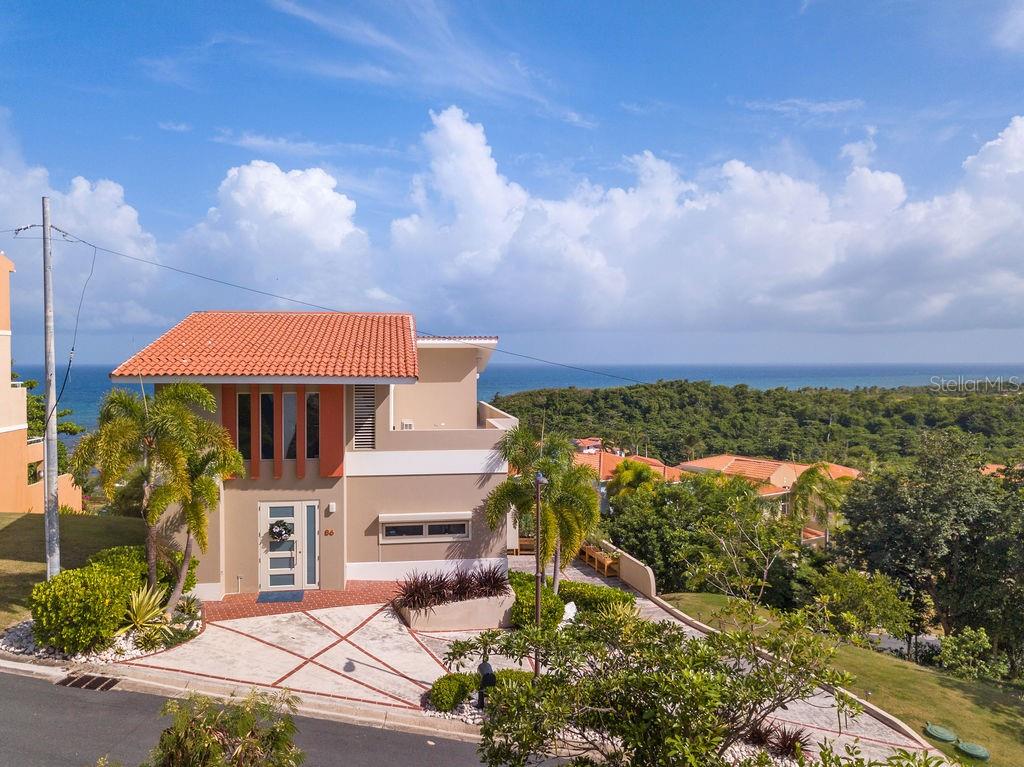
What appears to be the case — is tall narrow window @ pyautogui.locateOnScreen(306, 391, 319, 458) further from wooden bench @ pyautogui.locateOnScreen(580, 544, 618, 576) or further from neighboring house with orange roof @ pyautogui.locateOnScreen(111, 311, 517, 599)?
wooden bench @ pyautogui.locateOnScreen(580, 544, 618, 576)

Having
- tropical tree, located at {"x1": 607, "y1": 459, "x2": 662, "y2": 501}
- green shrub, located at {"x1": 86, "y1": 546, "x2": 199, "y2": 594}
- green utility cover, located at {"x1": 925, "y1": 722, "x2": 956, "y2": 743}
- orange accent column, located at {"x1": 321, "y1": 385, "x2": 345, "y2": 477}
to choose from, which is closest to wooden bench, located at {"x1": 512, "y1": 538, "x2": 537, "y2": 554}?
tropical tree, located at {"x1": 607, "y1": 459, "x2": 662, "y2": 501}

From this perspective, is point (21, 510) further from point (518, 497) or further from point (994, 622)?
point (994, 622)

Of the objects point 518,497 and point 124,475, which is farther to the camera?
point 518,497

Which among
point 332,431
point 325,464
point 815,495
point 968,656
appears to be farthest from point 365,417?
point 815,495

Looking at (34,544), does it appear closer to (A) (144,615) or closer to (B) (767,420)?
(A) (144,615)

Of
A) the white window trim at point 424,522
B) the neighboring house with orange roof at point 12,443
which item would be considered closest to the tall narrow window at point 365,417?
the white window trim at point 424,522

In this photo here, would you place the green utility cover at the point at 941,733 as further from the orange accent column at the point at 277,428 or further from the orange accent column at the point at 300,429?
the orange accent column at the point at 277,428

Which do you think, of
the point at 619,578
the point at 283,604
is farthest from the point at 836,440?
the point at 283,604
